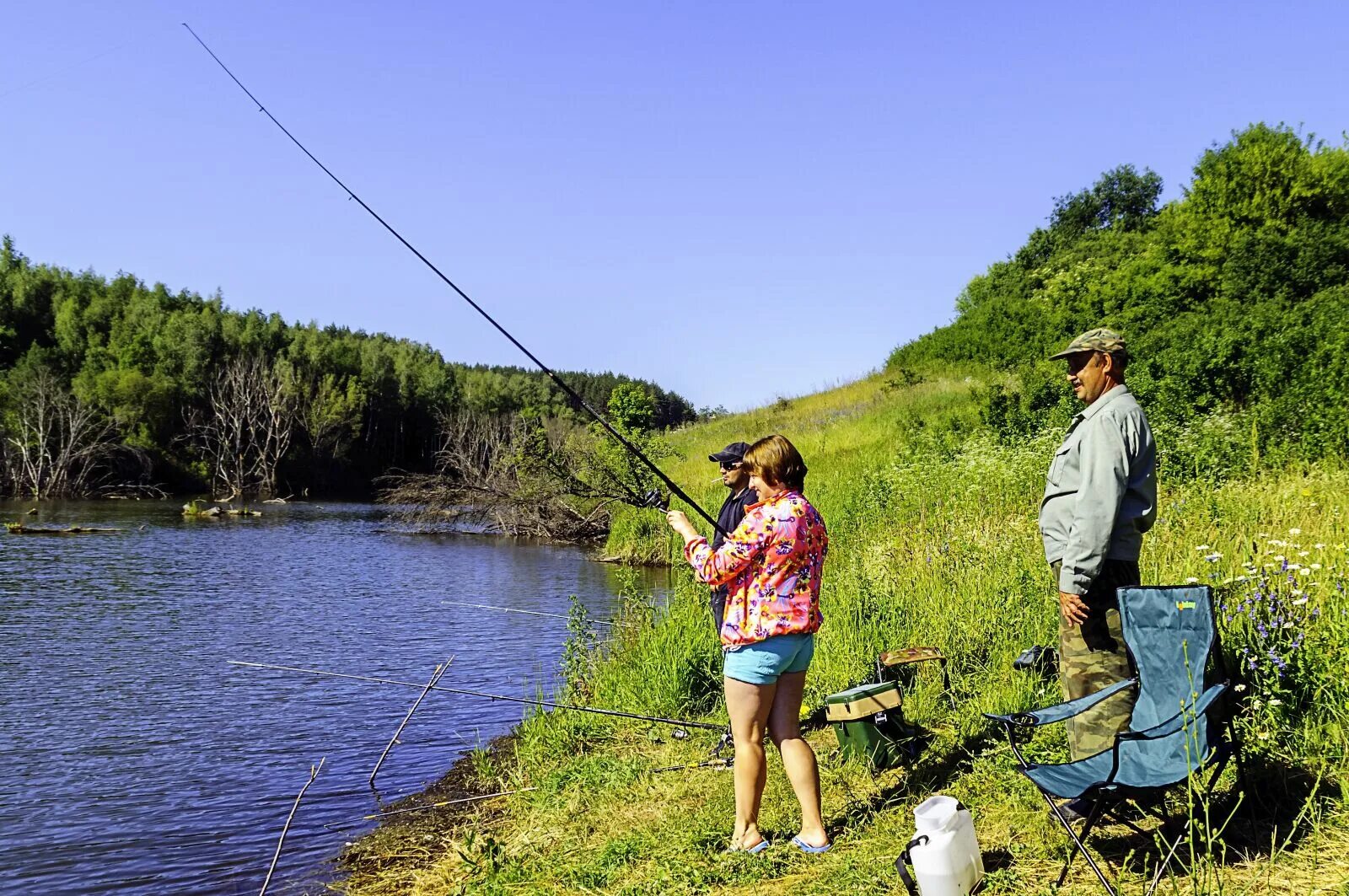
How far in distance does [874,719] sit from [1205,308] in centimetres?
2256

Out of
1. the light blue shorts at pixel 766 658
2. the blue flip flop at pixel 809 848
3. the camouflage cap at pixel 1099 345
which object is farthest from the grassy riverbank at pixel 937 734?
the camouflage cap at pixel 1099 345

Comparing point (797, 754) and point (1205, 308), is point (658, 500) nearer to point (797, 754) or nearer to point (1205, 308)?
point (797, 754)

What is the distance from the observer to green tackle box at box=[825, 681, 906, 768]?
15.6 feet

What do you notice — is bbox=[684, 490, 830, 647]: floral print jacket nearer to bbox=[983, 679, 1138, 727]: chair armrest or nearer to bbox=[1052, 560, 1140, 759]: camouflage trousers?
bbox=[983, 679, 1138, 727]: chair armrest

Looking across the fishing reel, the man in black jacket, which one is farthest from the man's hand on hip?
the fishing reel

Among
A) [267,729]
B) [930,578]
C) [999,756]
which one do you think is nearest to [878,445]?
[930,578]

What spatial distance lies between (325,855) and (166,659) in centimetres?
675

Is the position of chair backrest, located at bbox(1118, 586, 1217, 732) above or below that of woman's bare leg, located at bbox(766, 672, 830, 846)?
above

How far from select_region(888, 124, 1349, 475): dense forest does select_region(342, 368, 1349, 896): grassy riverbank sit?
1.23 metres

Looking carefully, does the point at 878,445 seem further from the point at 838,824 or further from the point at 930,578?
the point at 838,824

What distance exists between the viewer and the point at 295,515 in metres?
39.1

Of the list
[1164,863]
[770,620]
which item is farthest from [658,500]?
[1164,863]

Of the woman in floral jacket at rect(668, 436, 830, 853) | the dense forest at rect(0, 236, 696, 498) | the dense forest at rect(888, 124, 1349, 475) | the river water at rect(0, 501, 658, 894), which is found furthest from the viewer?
the dense forest at rect(0, 236, 696, 498)

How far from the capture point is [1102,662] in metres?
3.93
